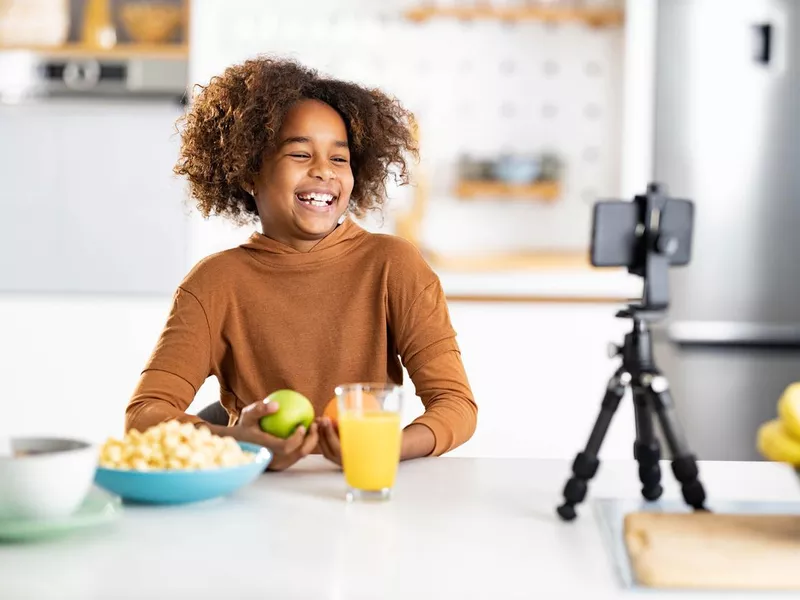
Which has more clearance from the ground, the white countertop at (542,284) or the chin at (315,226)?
the chin at (315,226)

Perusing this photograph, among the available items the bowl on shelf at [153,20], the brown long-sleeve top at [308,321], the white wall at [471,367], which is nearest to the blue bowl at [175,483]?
the brown long-sleeve top at [308,321]

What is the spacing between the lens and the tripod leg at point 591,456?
1115 mm

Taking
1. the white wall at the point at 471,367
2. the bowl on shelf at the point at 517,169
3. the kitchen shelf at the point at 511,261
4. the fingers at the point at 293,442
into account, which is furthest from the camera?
the bowl on shelf at the point at 517,169

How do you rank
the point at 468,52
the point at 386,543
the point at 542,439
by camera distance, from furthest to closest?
the point at 468,52, the point at 542,439, the point at 386,543

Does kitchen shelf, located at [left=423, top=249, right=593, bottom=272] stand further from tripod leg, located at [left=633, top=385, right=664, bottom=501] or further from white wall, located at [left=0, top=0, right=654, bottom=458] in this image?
tripod leg, located at [left=633, top=385, right=664, bottom=501]

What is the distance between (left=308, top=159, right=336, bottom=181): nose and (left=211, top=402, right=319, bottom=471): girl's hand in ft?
1.79

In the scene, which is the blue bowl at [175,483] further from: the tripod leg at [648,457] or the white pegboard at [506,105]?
the white pegboard at [506,105]

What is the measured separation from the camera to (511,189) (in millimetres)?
4070

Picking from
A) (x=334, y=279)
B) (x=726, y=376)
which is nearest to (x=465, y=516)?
(x=334, y=279)

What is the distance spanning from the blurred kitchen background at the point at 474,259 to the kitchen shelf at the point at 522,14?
35 centimetres

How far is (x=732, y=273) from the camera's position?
3426 mm

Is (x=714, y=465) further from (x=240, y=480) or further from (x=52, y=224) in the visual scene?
(x=52, y=224)

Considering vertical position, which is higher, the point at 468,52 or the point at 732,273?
the point at 468,52

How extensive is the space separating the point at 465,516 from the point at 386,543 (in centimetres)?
13
